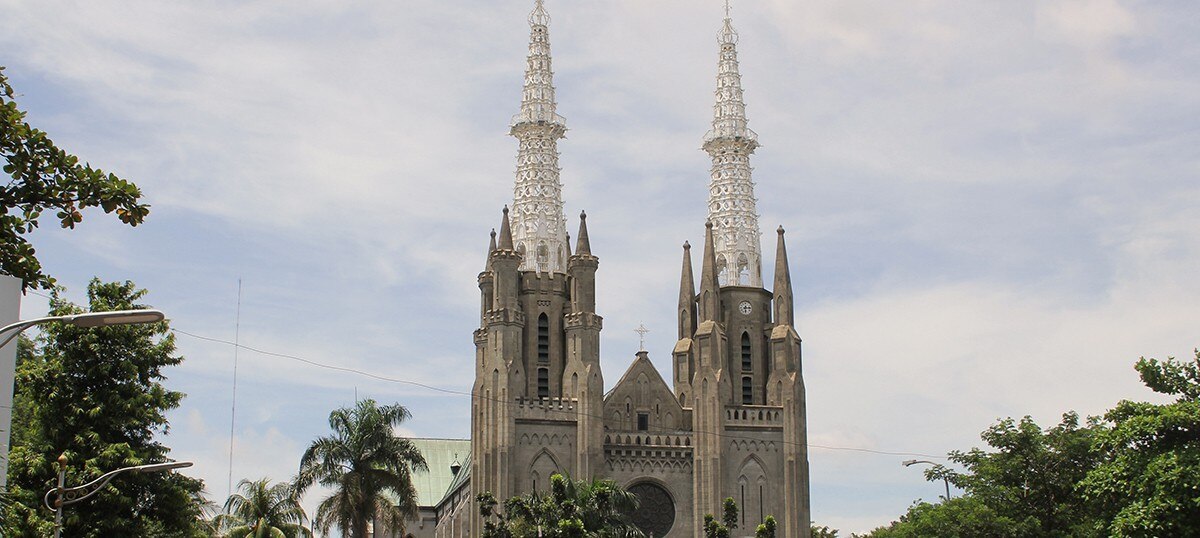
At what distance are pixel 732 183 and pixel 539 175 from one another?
38.9 ft

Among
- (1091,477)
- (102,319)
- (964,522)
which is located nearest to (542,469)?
(964,522)

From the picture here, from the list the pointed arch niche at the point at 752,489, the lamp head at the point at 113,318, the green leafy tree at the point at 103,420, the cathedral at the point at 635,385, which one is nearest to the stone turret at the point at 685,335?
the cathedral at the point at 635,385

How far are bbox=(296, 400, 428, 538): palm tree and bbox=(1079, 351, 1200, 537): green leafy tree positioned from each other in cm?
2533

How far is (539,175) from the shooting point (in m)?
85.3

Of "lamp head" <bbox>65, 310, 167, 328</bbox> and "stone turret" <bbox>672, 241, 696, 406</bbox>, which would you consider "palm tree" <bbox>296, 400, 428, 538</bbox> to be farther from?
"lamp head" <bbox>65, 310, 167, 328</bbox>

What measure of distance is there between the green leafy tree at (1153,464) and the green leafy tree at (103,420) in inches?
1032

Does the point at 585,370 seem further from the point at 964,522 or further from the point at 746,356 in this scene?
the point at 964,522

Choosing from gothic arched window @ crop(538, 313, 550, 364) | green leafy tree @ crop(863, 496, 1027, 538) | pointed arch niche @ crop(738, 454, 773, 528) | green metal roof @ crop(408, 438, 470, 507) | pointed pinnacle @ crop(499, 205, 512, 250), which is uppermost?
Answer: pointed pinnacle @ crop(499, 205, 512, 250)

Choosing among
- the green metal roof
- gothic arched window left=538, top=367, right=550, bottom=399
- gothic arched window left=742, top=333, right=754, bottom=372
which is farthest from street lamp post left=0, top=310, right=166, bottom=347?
the green metal roof

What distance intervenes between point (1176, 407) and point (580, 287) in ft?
143

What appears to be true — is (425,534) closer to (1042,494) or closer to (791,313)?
(791,313)

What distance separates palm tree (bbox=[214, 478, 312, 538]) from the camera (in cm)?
5653

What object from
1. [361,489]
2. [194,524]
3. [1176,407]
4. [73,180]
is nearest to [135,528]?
[194,524]

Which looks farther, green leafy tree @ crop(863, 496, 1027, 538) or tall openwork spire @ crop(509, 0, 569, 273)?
tall openwork spire @ crop(509, 0, 569, 273)
